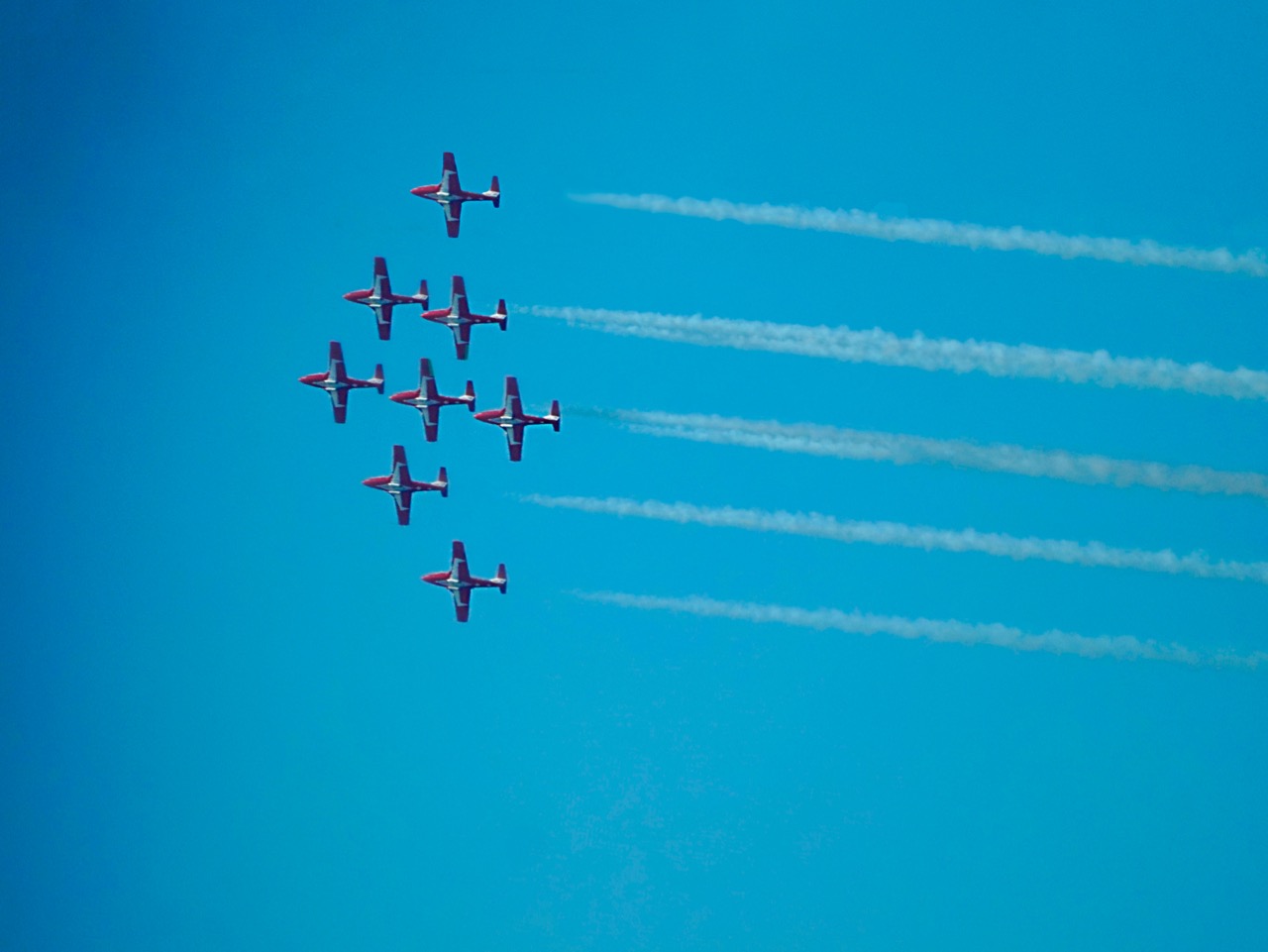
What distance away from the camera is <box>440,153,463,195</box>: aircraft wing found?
170ft

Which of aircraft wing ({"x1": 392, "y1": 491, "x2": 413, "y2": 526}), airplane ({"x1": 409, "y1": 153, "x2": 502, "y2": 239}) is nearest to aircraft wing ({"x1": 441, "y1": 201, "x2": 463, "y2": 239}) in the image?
airplane ({"x1": 409, "y1": 153, "x2": 502, "y2": 239})

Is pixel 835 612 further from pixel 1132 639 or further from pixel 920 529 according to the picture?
pixel 1132 639

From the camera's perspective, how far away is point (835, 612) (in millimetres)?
46688

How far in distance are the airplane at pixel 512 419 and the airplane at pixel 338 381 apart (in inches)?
130

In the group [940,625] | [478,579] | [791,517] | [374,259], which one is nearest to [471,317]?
[374,259]

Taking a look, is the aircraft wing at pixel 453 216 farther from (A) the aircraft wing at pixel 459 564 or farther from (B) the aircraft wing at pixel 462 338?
(A) the aircraft wing at pixel 459 564

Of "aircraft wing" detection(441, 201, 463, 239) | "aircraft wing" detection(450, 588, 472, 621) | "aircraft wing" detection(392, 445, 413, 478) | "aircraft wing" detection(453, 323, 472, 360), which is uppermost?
"aircraft wing" detection(441, 201, 463, 239)

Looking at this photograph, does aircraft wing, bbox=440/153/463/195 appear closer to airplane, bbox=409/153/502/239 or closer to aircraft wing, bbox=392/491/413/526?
airplane, bbox=409/153/502/239

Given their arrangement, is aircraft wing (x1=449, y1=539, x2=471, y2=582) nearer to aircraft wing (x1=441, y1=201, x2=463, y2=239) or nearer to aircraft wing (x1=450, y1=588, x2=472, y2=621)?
aircraft wing (x1=450, y1=588, x2=472, y2=621)

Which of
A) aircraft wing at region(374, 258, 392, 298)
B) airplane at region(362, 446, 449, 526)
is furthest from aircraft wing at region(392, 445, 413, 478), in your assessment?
aircraft wing at region(374, 258, 392, 298)

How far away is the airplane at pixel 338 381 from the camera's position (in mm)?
52500

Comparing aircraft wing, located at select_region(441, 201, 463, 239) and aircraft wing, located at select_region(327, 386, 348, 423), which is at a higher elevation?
aircraft wing, located at select_region(441, 201, 463, 239)

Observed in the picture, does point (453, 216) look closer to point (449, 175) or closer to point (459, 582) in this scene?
point (449, 175)

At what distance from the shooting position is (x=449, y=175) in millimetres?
51812
